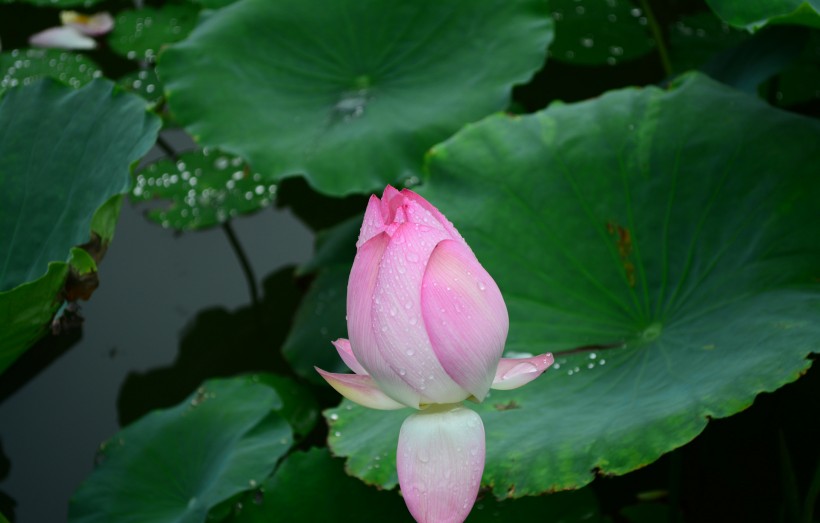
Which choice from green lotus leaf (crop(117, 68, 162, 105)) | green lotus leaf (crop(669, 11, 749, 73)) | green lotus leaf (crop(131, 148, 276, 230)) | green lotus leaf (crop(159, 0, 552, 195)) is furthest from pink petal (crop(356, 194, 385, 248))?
green lotus leaf (crop(117, 68, 162, 105))

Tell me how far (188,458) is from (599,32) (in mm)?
1640

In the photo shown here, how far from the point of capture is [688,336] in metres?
1.03

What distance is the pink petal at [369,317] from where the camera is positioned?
0.52m

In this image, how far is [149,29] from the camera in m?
2.67

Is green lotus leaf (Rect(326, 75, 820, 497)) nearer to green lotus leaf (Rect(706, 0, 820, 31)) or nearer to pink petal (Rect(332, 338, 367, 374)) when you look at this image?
green lotus leaf (Rect(706, 0, 820, 31))

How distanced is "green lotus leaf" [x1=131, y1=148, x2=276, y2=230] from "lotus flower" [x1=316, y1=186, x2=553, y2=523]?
1577mm

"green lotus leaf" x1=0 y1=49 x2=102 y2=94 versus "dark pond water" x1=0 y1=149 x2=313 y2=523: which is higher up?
"green lotus leaf" x1=0 y1=49 x2=102 y2=94

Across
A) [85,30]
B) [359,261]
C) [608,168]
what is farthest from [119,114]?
[85,30]

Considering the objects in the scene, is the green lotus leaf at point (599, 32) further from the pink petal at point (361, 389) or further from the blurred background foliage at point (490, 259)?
the pink petal at point (361, 389)

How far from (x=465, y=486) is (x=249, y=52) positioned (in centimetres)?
132

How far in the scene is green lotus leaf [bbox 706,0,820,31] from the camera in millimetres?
1063

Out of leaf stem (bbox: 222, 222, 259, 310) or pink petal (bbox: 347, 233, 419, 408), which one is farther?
leaf stem (bbox: 222, 222, 259, 310)

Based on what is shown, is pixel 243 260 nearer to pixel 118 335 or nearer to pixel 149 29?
pixel 118 335

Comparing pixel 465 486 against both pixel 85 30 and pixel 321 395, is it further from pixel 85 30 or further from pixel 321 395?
pixel 85 30
